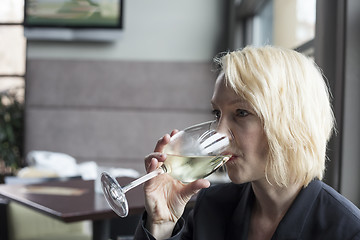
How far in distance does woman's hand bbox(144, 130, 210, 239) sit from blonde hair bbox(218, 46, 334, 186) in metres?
0.20

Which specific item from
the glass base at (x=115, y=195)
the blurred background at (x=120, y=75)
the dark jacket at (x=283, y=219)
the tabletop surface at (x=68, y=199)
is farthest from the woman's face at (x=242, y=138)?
the blurred background at (x=120, y=75)

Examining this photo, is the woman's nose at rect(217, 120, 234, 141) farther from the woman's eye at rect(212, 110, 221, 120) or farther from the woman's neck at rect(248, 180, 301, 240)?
the woman's neck at rect(248, 180, 301, 240)

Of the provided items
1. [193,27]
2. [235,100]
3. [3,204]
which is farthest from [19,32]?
[235,100]

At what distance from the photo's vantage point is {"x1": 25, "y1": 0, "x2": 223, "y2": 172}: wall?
4.10m

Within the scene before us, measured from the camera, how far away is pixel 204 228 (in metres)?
1.07

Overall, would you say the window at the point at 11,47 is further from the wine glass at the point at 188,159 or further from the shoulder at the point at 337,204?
the shoulder at the point at 337,204

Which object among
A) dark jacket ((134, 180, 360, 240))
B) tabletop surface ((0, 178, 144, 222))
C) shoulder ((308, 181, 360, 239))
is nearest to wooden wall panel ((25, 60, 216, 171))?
tabletop surface ((0, 178, 144, 222))

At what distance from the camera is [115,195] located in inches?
38.1

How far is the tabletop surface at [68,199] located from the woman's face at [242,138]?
0.58 meters

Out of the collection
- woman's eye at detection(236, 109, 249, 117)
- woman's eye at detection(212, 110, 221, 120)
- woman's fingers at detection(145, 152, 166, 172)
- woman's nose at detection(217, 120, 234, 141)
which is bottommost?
woman's fingers at detection(145, 152, 166, 172)

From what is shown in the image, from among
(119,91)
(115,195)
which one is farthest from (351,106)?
(119,91)

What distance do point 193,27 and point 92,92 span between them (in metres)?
1.06

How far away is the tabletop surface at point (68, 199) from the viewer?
1.65 m

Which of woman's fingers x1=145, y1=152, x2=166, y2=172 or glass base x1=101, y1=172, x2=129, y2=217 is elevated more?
woman's fingers x1=145, y1=152, x2=166, y2=172
